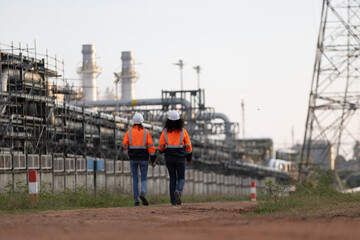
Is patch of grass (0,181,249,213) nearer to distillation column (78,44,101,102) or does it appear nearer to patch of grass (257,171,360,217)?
patch of grass (257,171,360,217)

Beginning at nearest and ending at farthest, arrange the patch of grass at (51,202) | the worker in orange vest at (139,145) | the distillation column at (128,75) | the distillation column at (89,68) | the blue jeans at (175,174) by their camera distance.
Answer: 1. the patch of grass at (51,202)
2. the blue jeans at (175,174)
3. the worker in orange vest at (139,145)
4. the distillation column at (89,68)
5. the distillation column at (128,75)

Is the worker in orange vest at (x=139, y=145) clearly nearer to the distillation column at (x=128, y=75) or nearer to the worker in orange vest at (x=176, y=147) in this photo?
the worker in orange vest at (x=176, y=147)

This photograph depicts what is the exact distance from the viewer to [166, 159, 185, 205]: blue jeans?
1567cm

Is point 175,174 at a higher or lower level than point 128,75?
lower

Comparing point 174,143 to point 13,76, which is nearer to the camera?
point 174,143

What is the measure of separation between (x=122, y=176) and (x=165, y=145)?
834 inches

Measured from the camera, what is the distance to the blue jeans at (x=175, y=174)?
1567 cm

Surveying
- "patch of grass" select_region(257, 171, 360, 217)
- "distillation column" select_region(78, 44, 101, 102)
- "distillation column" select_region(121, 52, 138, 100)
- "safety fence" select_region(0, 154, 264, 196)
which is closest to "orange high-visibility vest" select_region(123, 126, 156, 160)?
"safety fence" select_region(0, 154, 264, 196)

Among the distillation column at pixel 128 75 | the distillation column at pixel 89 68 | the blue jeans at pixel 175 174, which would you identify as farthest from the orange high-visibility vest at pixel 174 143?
the distillation column at pixel 128 75

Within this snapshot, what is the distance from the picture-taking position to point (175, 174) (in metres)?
15.9

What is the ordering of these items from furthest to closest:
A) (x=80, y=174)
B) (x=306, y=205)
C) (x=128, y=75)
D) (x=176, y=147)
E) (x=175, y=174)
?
(x=128, y=75)
(x=80, y=174)
(x=175, y=174)
(x=176, y=147)
(x=306, y=205)

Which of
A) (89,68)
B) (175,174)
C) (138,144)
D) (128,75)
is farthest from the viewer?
(128,75)

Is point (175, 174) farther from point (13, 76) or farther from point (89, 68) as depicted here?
point (89, 68)

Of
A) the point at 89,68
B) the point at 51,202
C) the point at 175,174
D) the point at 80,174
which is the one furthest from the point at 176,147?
the point at 89,68
